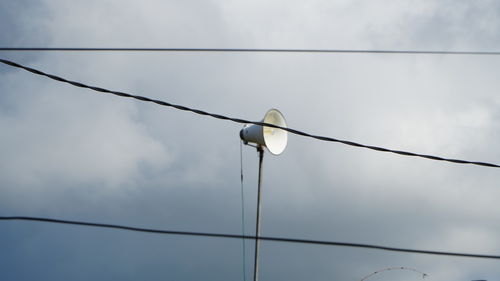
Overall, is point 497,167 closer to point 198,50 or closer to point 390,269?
point 198,50

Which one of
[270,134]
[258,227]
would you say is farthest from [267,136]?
[258,227]

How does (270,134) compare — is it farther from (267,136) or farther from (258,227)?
Answer: (258,227)

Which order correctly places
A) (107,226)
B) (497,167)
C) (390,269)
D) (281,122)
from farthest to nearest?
(390,269), (281,122), (497,167), (107,226)

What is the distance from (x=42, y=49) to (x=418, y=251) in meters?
4.32

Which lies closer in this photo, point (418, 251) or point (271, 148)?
point (418, 251)

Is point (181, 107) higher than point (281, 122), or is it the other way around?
point (281, 122)

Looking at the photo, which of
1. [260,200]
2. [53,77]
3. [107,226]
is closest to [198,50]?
[53,77]

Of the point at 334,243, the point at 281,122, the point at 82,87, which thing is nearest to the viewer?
the point at 334,243

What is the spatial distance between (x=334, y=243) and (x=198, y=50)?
2.65 m

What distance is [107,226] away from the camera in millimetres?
6352

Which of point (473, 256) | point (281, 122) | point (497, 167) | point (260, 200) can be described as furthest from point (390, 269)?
point (473, 256)

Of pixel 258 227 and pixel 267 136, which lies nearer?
pixel 267 136

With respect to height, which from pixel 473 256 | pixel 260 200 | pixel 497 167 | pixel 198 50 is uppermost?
pixel 260 200

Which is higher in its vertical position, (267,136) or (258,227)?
(267,136)
